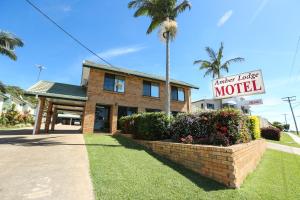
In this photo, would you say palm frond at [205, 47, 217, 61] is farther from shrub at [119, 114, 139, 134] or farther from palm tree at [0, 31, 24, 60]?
palm tree at [0, 31, 24, 60]

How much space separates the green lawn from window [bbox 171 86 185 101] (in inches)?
556

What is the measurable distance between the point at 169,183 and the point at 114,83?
1346 cm

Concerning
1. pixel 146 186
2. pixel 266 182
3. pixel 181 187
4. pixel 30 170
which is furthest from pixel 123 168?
pixel 266 182

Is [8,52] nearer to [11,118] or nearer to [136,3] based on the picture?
[11,118]

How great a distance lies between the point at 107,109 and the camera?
18.4 m

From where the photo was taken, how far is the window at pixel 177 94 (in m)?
20.7

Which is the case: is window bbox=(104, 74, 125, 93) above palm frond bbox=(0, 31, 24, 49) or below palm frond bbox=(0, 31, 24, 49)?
below

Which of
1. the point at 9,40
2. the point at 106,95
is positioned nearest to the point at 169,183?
the point at 106,95

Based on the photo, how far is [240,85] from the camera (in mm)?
7379

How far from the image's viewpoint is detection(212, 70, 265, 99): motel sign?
6.98 m

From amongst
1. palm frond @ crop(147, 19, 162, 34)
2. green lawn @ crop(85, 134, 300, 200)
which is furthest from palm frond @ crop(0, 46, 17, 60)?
green lawn @ crop(85, 134, 300, 200)

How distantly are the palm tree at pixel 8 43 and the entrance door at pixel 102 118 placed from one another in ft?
43.1

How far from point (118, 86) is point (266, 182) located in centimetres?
1418

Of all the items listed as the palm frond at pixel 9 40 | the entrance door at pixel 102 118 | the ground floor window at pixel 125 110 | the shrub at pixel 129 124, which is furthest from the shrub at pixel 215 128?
the palm frond at pixel 9 40
